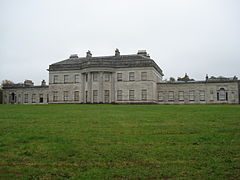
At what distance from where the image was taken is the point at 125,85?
1903 inches

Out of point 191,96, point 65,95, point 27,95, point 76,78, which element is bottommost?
point 191,96

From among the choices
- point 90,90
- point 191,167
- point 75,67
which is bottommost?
point 191,167

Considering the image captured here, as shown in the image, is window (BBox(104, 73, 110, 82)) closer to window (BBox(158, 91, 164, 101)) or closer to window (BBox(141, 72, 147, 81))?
window (BBox(141, 72, 147, 81))

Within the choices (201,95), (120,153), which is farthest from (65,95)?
(120,153)

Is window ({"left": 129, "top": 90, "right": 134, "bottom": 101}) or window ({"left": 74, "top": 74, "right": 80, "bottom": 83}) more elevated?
window ({"left": 74, "top": 74, "right": 80, "bottom": 83})

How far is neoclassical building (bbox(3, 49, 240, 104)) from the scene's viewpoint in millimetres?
47000

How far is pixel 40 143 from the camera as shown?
965cm

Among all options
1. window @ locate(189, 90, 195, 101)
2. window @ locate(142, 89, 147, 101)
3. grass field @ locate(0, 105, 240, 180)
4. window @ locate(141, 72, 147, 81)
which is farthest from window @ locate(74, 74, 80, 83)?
grass field @ locate(0, 105, 240, 180)

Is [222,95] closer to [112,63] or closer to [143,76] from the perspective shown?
[143,76]

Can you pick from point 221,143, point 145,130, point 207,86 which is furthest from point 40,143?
point 207,86

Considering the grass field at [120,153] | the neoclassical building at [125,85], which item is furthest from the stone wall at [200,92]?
the grass field at [120,153]

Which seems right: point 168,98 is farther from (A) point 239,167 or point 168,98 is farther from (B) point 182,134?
(A) point 239,167

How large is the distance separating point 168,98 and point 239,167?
45.8 meters

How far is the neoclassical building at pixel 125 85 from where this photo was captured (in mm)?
47000
